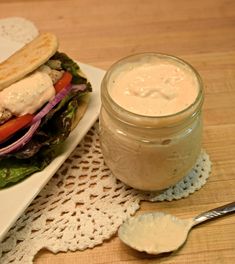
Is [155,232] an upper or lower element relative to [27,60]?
lower

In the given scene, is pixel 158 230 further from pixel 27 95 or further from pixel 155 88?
pixel 27 95

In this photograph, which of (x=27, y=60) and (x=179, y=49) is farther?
(x=179, y=49)

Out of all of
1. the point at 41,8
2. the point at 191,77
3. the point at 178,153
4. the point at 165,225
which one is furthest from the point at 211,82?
the point at 41,8

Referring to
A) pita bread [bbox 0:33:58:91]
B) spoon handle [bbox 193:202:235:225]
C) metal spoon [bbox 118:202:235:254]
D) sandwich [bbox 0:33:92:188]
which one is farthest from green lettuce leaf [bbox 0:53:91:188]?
spoon handle [bbox 193:202:235:225]

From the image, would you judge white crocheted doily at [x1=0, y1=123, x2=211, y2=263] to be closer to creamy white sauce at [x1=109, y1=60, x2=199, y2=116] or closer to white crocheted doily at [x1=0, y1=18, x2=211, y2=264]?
white crocheted doily at [x1=0, y1=18, x2=211, y2=264]

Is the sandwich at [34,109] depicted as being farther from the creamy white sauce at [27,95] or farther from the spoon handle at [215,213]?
the spoon handle at [215,213]

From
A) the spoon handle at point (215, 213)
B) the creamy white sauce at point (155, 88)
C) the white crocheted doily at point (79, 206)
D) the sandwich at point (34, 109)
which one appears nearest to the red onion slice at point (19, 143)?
the sandwich at point (34, 109)

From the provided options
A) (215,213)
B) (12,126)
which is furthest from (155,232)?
(12,126)
